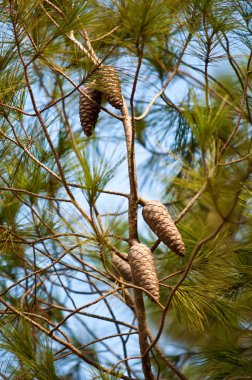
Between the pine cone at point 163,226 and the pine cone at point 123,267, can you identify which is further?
the pine cone at point 123,267

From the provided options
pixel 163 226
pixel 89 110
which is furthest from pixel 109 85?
pixel 163 226

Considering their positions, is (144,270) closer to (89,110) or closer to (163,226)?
(163,226)

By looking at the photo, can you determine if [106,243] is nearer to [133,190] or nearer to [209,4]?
[133,190]

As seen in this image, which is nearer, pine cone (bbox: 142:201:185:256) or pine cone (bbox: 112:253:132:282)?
pine cone (bbox: 142:201:185:256)

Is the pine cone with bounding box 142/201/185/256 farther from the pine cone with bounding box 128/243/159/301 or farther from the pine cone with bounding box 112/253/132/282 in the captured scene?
the pine cone with bounding box 112/253/132/282

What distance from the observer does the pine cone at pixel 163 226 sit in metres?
1.15

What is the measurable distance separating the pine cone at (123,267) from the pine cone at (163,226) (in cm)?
18

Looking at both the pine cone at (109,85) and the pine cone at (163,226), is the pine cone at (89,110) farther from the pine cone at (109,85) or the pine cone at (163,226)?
the pine cone at (163,226)

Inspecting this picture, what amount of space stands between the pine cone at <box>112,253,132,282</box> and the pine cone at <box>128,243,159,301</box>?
0.17 m

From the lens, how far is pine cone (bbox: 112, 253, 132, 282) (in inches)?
52.9

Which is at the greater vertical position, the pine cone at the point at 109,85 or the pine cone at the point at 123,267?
the pine cone at the point at 109,85

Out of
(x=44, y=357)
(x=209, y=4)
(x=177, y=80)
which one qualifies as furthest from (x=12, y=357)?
(x=177, y=80)

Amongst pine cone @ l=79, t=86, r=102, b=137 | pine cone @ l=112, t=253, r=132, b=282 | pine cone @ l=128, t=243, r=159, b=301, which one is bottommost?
pine cone @ l=128, t=243, r=159, b=301

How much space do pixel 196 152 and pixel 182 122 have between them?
0.09 meters
